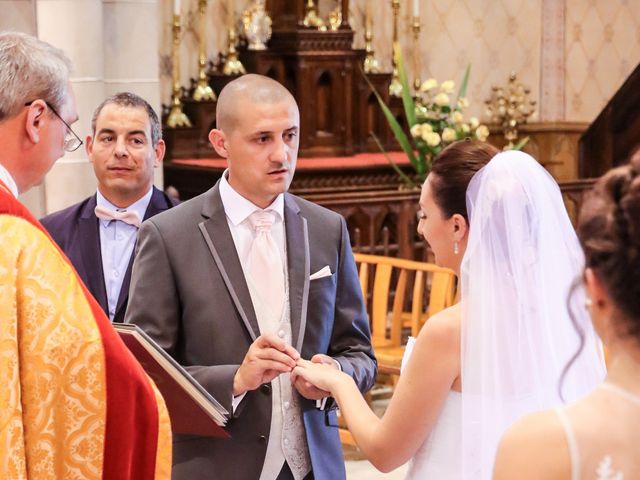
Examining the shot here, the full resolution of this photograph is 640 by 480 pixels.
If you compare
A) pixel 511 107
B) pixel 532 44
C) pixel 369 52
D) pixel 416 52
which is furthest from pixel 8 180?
pixel 532 44

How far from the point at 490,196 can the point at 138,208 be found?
1.50 m

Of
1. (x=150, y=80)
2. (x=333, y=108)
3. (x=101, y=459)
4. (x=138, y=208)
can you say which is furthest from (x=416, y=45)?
(x=101, y=459)

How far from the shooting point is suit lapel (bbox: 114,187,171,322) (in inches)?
142

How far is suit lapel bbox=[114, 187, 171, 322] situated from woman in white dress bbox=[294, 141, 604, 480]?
1.02 metres

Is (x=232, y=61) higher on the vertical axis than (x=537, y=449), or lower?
higher

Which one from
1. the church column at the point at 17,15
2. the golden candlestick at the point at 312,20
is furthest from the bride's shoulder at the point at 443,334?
the golden candlestick at the point at 312,20

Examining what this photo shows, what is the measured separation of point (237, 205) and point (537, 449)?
60.6 inches

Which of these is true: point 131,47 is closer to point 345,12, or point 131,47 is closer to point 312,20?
point 312,20

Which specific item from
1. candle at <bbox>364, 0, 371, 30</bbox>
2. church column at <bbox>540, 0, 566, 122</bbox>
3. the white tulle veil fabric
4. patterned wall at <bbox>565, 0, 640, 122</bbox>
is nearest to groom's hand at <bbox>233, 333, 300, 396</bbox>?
the white tulle veil fabric

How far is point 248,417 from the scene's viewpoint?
2891mm

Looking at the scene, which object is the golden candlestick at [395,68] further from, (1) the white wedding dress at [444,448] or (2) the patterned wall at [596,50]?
(1) the white wedding dress at [444,448]

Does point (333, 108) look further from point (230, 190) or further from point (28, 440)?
point (28, 440)

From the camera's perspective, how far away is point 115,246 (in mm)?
3732

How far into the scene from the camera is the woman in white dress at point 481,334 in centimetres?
255
